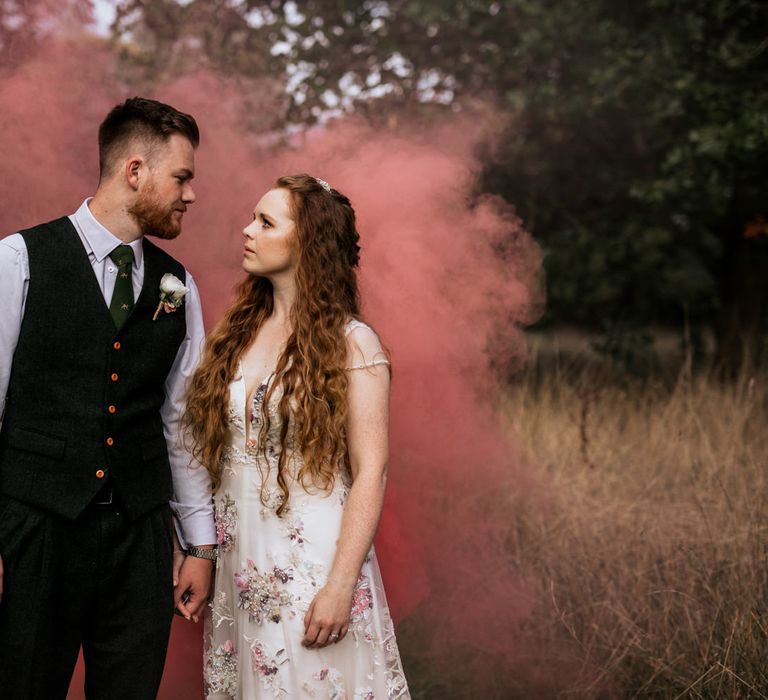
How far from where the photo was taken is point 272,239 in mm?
2314

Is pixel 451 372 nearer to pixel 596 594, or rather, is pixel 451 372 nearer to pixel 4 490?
pixel 596 594

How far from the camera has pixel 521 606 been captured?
3586 mm

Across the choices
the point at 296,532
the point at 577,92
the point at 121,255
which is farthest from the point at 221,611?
the point at 577,92

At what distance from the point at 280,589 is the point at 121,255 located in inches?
36.0

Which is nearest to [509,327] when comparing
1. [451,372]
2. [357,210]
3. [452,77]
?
[451,372]

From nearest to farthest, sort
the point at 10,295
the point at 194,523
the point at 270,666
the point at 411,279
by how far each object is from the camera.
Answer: the point at 10,295 → the point at 270,666 → the point at 194,523 → the point at 411,279

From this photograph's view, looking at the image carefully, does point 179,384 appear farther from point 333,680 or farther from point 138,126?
point 333,680

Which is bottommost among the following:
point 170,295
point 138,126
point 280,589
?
point 280,589

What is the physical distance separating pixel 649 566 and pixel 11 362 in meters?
2.67

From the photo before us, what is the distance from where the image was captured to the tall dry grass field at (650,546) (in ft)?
10.2

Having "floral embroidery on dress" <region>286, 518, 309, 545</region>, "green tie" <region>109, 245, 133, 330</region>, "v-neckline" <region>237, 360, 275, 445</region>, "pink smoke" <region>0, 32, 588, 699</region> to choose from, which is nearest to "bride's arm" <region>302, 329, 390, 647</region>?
"floral embroidery on dress" <region>286, 518, 309, 545</region>

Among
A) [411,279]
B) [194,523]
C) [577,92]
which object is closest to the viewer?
[194,523]

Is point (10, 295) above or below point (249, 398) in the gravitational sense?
above

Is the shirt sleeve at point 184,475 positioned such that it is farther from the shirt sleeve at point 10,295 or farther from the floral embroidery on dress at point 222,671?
the shirt sleeve at point 10,295
